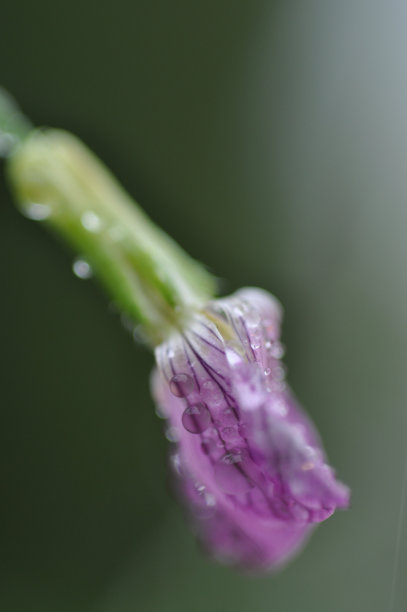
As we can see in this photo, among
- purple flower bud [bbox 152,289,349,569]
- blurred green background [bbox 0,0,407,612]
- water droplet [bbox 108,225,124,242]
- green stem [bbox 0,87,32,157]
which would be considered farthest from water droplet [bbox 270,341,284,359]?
blurred green background [bbox 0,0,407,612]

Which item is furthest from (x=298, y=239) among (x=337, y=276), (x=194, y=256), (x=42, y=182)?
(x=42, y=182)

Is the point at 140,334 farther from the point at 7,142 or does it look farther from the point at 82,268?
the point at 7,142

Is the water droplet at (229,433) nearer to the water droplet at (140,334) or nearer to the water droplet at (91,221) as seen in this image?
the water droplet at (140,334)

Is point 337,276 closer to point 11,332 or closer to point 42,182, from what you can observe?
point 11,332

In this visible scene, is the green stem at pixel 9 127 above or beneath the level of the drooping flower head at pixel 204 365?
above

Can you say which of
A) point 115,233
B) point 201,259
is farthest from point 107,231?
point 201,259

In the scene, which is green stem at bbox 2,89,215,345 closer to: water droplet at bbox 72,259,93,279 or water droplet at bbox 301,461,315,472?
water droplet at bbox 72,259,93,279

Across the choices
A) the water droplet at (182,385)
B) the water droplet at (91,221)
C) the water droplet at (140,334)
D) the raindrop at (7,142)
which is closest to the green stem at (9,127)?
the raindrop at (7,142)
